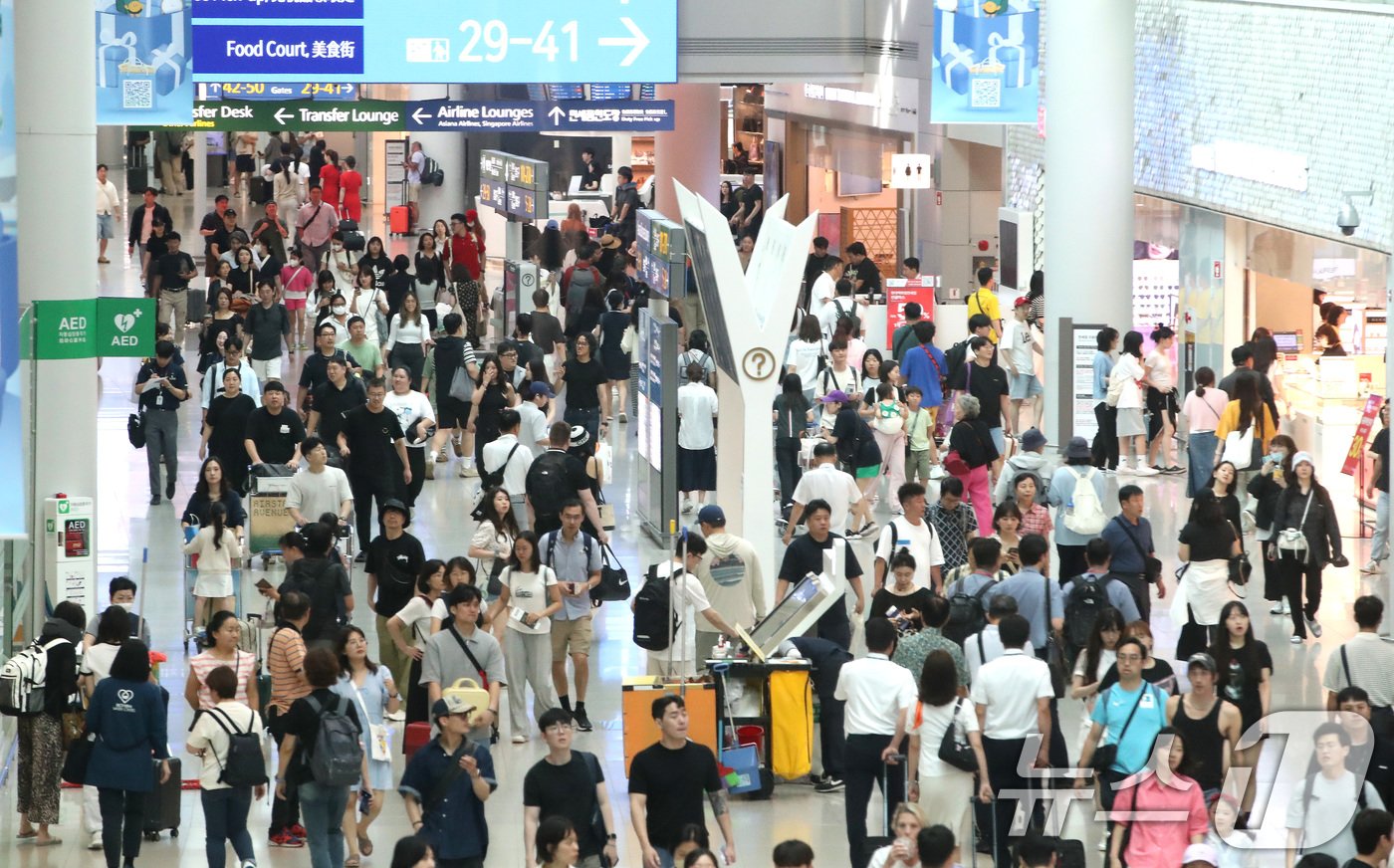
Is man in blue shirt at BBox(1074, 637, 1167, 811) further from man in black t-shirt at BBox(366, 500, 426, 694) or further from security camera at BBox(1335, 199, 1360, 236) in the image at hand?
security camera at BBox(1335, 199, 1360, 236)

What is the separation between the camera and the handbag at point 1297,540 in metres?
13.8

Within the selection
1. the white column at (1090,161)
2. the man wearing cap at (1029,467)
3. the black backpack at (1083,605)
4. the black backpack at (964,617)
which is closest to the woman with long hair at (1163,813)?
the black backpack at (964,617)

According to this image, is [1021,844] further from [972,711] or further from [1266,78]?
[1266,78]

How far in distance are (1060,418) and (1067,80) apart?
10.3 feet

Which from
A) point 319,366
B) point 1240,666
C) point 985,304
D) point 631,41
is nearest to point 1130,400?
point 985,304

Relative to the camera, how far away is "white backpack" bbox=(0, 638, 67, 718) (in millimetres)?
10375

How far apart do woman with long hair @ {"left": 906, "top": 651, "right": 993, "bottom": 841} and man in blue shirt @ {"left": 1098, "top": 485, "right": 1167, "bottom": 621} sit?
9.94 feet

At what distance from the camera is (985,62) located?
1970 cm

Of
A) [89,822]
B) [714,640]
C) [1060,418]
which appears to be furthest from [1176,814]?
[1060,418]

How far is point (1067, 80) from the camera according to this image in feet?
63.0

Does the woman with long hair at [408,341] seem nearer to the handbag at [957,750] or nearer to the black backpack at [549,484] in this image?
the black backpack at [549,484]

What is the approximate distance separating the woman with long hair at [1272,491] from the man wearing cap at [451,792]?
7.02 meters

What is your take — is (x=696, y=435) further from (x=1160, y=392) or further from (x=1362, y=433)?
(x=1362, y=433)

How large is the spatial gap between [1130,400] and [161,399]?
8661mm
